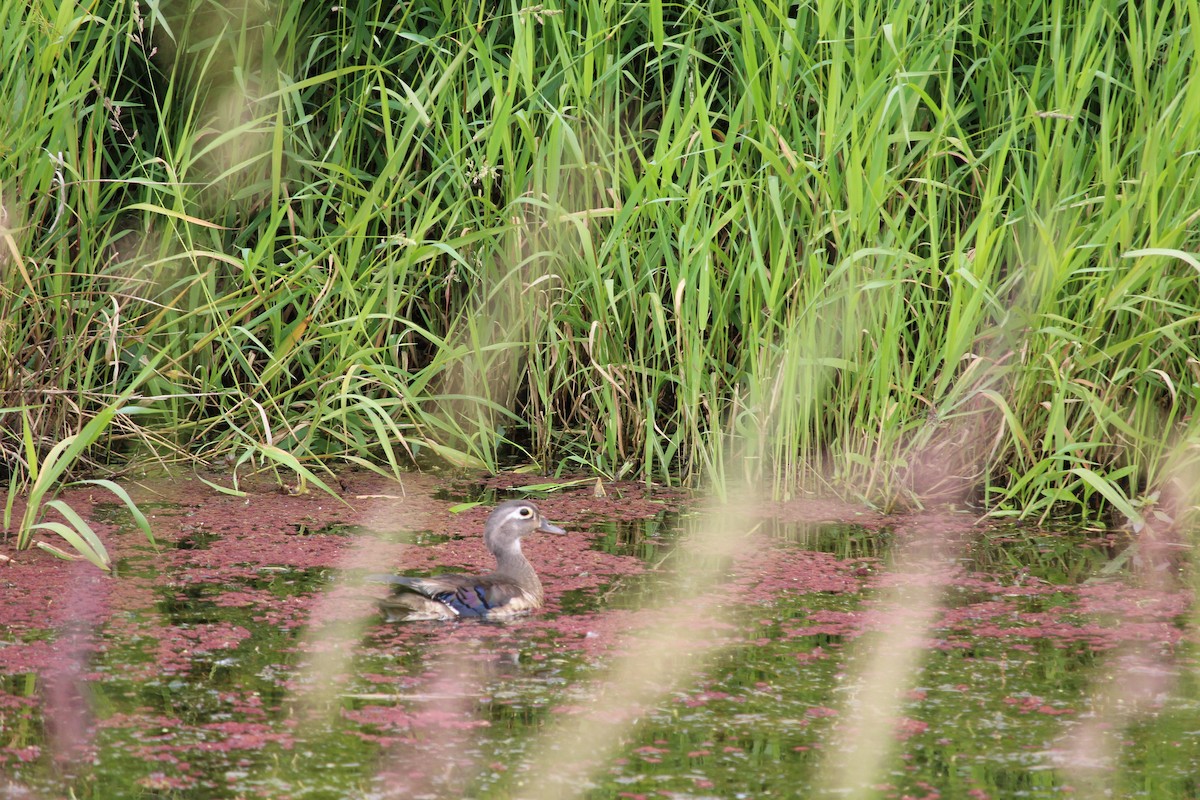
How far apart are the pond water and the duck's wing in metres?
0.06

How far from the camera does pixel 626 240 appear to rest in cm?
596

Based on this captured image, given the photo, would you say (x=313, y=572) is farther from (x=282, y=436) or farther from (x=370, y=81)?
(x=370, y=81)

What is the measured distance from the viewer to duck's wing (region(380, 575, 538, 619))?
4.68 meters

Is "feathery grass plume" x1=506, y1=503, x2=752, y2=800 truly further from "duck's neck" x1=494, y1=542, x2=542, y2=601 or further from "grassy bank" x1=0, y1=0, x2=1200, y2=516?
"grassy bank" x1=0, y1=0, x2=1200, y2=516

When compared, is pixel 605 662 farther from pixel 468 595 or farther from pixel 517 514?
pixel 517 514

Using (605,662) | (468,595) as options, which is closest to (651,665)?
(605,662)

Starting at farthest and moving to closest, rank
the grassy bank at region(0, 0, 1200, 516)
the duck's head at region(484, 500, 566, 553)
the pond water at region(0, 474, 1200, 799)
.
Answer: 1. the grassy bank at region(0, 0, 1200, 516)
2. the duck's head at region(484, 500, 566, 553)
3. the pond water at region(0, 474, 1200, 799)

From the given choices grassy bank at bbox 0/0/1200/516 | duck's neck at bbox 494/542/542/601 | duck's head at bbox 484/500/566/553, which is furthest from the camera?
grassy bank at bbox 0/0/1200/516

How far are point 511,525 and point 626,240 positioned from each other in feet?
4.17

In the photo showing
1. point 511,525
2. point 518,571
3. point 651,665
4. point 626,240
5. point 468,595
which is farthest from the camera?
point 626,240

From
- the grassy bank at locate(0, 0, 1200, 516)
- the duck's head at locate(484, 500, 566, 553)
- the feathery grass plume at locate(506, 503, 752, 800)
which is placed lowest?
the feathery grass plume at locate(506, 503, 752, 800)

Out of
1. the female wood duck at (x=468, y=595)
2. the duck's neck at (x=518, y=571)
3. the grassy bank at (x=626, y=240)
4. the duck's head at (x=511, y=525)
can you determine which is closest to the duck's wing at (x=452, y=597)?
the female wood duck at (x=468, y=595)

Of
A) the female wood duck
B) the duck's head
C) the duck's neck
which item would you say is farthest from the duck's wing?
the duck's head

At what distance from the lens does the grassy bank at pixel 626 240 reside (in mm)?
5691
